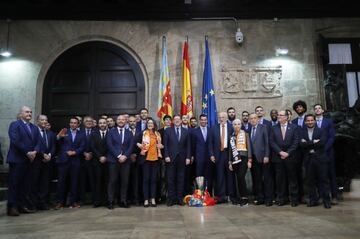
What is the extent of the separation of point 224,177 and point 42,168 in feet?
12.1

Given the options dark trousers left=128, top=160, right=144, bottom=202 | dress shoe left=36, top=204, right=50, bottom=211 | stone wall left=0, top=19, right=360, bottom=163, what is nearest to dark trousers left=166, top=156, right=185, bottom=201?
dark trousers left=128, top=160, right=144, bottom=202

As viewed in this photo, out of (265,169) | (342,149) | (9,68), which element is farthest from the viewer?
(9,68)

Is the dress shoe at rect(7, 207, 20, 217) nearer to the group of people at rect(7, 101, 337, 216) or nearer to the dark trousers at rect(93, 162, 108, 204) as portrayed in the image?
the group of people at rect(7, 101, 337, 216)

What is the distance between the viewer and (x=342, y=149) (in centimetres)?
671

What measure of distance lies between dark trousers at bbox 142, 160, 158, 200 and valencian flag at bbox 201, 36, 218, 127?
2.58m

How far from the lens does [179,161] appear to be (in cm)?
633

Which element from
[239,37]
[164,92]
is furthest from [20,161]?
[239,37]

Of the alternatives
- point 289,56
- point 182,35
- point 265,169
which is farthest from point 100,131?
point 289,56

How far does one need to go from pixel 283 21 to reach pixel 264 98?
2486mm

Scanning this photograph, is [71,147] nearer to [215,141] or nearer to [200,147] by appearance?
[200,147]

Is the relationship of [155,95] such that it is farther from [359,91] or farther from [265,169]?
[359,91]

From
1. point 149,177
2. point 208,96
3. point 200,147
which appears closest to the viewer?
point 149,177

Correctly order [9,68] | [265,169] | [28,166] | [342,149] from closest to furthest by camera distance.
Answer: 1. [28,166]
2. [265,169]
3. [342,149]
4. [9,68]

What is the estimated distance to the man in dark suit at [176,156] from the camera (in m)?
6.23
